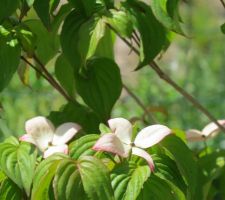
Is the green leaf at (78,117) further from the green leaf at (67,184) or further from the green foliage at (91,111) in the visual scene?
the green leaf at (67,184)

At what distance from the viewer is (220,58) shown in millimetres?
3293

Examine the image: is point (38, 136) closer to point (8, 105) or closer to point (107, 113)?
point (107, 113)

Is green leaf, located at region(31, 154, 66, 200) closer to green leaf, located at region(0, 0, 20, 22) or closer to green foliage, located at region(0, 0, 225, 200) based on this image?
green foliage, located at region(0, 0, 225, 200)

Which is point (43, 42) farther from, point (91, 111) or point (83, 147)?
point (83, 147)

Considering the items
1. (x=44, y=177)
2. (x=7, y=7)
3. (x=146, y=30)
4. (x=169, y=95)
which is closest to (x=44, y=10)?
(x=7, y=7)

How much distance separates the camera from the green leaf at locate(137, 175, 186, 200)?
1271 millimetres

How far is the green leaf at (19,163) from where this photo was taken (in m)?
1.31

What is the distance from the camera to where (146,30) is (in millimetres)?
1453

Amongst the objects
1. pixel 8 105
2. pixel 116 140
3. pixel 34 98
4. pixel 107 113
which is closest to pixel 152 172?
pixel 116 140

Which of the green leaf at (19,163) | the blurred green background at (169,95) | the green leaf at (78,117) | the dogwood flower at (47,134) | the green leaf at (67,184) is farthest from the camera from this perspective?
the blurred green background at (169,95)

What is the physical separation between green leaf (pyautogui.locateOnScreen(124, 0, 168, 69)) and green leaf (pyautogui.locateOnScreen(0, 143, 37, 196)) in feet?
0.81

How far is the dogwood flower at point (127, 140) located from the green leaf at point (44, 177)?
2.5 inches

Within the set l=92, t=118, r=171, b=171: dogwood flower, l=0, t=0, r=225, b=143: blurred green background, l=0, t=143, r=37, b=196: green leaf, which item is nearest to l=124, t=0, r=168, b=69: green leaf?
l=92, t=118, r=171, b=171: dogwood flower

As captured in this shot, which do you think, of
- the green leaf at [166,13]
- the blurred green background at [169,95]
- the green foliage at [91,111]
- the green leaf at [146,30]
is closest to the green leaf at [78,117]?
the green foliage at [91,111]
